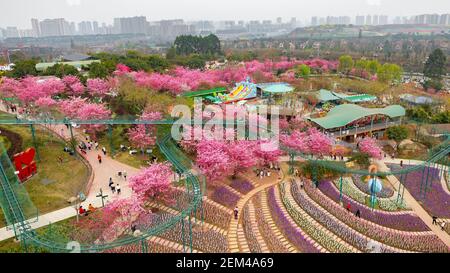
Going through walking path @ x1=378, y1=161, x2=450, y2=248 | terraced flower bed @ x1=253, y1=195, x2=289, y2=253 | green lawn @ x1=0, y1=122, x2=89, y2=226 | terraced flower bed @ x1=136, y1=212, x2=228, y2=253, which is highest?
green lawn @ x1=0, y1=122, x2=89, y2=226

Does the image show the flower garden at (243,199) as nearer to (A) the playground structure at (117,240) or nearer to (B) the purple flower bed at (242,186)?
(B) the purple flower bed at (242,186)

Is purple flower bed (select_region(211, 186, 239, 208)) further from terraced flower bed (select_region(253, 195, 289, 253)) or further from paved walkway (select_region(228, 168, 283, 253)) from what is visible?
terraced flower bed (select_region(253, 195, 289, 253))

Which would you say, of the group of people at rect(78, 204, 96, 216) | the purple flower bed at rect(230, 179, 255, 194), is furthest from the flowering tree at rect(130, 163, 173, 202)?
the purple flower bed at rect(230, 179, 255, 194)

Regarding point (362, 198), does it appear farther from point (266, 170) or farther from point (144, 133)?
point (144, 133)

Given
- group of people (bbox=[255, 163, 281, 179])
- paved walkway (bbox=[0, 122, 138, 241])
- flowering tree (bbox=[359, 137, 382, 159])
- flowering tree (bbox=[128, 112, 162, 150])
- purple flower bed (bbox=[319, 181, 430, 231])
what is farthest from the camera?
flowering tree (bbox=[359, 137, 382, 159])

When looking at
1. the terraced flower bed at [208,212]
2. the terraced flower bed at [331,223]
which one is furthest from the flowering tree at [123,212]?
the terraced flower bed at [331,223]

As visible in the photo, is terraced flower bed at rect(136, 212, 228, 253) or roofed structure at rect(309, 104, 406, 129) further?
roofed structure at rect(309, 104, 406, 129)

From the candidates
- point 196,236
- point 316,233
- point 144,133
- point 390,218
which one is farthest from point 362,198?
point 144,133
